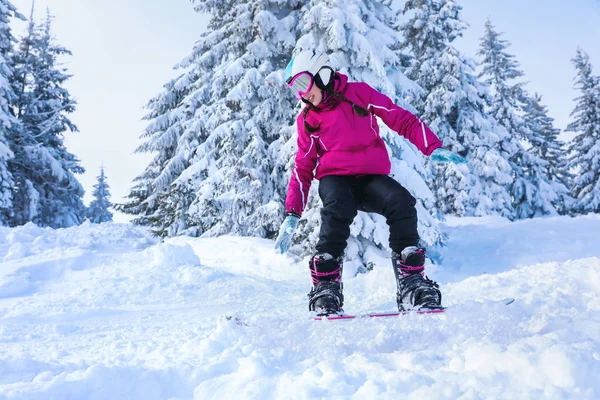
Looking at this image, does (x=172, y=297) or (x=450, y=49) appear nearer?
(x=172, y=297)

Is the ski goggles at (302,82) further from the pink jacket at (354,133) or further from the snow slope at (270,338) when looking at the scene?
the snow slope at (270,338)

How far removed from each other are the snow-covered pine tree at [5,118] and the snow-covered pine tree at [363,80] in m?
14.7

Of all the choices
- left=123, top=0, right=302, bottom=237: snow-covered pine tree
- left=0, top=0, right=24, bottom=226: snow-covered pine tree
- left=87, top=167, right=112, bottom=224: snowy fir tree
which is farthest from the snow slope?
left=87, top=167, right=112, bottom=224: snowy fir tree

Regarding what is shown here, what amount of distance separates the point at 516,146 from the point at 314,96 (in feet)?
62.0

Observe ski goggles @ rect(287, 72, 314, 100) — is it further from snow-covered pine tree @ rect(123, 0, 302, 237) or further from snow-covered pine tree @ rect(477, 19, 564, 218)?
snow-covered pine tree @ rect(477, 19, 564, 218)

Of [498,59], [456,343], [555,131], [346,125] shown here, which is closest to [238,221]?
[346,125]

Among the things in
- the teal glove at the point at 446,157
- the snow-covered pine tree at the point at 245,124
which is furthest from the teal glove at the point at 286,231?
the snow-covered pine tree at the point at 245,124

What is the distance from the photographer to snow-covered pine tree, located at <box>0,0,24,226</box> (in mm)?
16484

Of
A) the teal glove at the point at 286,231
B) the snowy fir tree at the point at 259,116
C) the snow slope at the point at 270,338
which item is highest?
the snowy fir tree at the point at 259,116

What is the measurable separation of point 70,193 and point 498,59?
84.0ft

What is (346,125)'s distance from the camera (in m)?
3.26

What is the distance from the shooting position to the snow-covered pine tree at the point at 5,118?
1648cm

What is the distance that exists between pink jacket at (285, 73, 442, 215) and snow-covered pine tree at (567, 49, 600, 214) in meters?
24.6

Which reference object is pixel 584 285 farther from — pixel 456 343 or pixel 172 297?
pixel 172 297
